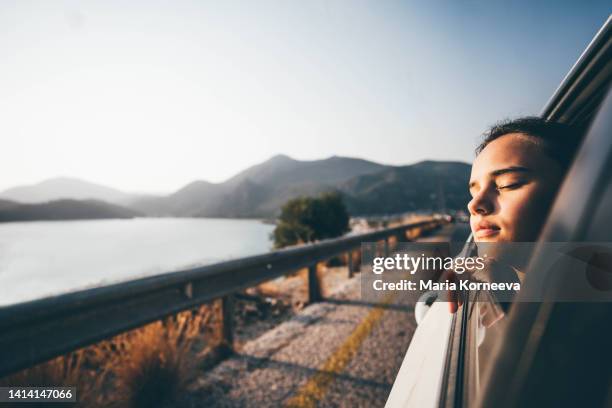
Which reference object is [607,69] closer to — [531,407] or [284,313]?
[531,407]

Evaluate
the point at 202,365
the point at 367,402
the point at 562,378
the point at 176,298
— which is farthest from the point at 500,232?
the point at 202,365

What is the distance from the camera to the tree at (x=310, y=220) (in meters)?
17.1

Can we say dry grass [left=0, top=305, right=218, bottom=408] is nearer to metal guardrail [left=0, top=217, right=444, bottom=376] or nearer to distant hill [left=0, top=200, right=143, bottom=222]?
metal guardrail [left=0, top=217, right=444, bottom=376]

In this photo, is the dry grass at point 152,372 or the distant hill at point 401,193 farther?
the distant hill at point 401,193

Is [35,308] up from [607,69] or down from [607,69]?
down

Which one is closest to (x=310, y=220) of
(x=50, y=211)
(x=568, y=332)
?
(x=568, y=332)

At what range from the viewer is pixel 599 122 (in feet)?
2.01

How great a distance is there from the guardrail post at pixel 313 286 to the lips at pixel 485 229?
15.6 feet

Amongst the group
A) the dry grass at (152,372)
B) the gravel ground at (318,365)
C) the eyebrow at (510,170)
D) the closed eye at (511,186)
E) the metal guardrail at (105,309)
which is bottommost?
the gravel ground at (318,365)

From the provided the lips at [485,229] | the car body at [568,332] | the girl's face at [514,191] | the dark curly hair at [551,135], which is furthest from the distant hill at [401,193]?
the car body at [568,332]

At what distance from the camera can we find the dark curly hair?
1262 millimetres

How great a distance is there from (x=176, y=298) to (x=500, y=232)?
2.82 meters

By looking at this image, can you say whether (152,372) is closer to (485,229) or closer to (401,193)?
(485,229)

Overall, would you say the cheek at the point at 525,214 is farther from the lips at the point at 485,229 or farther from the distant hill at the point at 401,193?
the distant hill at the point at 401,193
